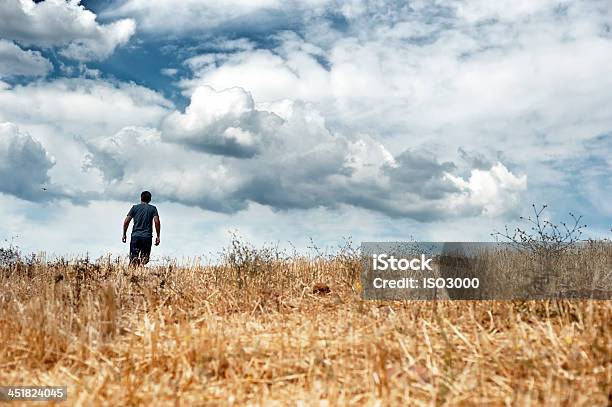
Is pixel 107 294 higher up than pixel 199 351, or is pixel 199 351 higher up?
pixel 107 294

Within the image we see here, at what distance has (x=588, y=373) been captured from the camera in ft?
15.1

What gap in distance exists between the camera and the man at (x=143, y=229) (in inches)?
538

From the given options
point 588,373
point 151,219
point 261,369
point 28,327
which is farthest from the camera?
point 151,219

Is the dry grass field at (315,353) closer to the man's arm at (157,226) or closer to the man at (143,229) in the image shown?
the man at (143,229)

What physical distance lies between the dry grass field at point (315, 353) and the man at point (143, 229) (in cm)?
599

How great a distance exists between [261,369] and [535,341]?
2387 mm

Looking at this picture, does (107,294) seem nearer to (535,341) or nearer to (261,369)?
(261,369)

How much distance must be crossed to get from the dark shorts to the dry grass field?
5974mm

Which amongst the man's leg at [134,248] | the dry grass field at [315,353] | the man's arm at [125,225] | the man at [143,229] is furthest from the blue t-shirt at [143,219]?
the dry grass field at [315,353]

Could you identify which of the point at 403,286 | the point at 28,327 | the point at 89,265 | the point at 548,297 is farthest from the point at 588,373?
the point at 89,265

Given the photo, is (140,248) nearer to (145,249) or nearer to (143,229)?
(145,249)

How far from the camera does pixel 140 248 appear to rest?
45.1ft

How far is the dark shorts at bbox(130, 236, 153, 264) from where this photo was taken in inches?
537

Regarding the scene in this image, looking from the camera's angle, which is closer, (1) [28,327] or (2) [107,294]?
(1) [28,327]
